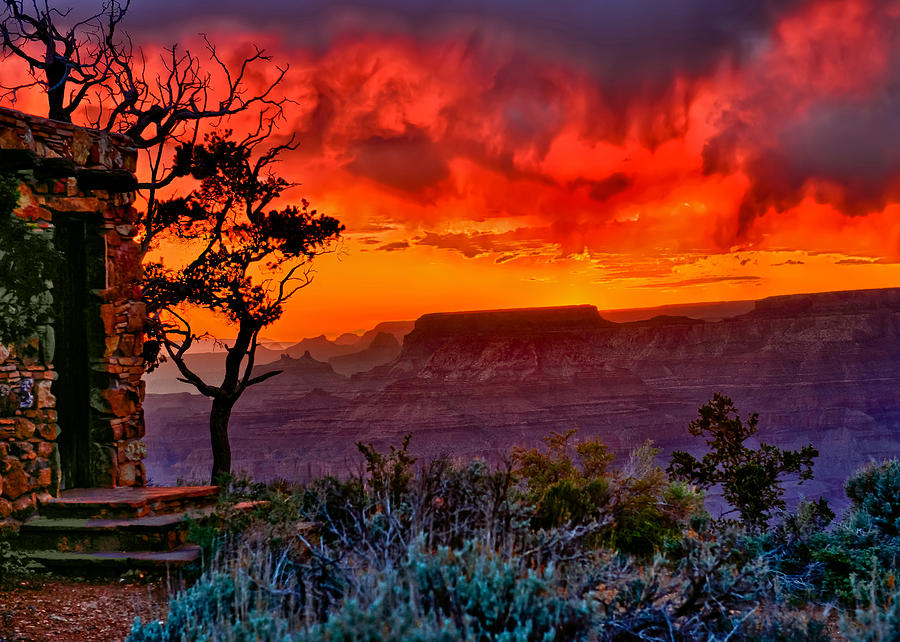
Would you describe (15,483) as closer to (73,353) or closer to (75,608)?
(73,353)

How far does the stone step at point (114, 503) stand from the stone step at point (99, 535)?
0.19 metres

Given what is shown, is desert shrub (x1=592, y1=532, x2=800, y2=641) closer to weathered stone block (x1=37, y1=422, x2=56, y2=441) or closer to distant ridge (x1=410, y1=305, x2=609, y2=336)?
weathered stone block (x1=37, y1=422, x2=56, y2=441)

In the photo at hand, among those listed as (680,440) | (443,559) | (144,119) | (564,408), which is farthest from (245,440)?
(443,559)

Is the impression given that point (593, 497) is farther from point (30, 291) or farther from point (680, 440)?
point (680, 440)

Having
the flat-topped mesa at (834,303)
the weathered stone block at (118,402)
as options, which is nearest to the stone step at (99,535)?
the weathered stone block at (118,402)

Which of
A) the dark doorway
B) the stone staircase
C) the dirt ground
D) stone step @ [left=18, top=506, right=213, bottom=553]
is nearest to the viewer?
the dirt ground

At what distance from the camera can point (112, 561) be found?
→ 8977mm

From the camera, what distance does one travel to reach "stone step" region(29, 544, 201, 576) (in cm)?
887

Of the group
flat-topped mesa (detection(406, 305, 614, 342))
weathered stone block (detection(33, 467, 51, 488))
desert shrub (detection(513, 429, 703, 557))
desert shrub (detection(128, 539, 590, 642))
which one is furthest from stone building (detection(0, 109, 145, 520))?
flat-topped mesa (detection(406, 305, 614, 342))

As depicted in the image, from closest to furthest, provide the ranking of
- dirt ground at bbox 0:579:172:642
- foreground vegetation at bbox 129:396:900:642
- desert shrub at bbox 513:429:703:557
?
1. foreground vegetation at bbox 129:396:900:642
2. dirt ground at bbox 0:579:172:642
3. desert shrub at bbox 513:429:703:557

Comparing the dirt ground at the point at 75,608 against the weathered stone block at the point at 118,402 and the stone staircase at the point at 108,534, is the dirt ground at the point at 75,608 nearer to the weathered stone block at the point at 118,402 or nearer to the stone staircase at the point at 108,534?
the stone staircase at the point at 108,534

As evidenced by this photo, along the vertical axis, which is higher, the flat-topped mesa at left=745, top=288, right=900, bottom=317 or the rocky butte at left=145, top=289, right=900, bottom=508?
the flat-topped mesa at left=745, top=288, right=900, bottom=317

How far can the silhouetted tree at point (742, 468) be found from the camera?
1547cm

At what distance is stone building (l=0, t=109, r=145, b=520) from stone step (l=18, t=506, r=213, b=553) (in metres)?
0.45
